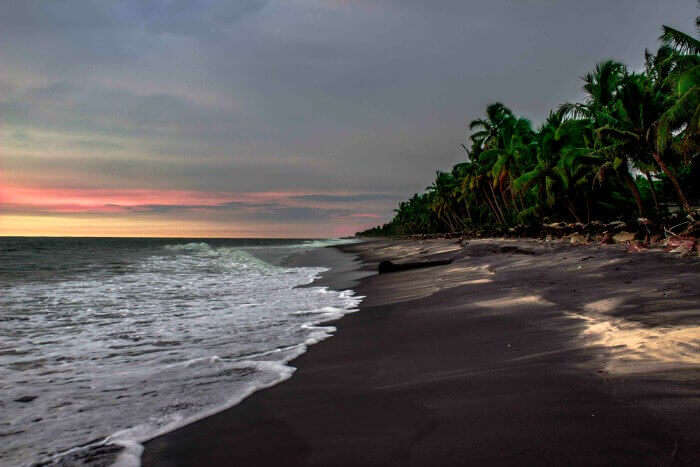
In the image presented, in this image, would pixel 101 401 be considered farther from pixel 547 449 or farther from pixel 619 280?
pixel 619 280

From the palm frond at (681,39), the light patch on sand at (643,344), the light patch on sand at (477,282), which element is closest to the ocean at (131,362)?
the light patch on sand at (477,282)

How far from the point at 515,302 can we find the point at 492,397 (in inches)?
160

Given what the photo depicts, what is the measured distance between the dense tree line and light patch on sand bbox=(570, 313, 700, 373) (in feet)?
43.2

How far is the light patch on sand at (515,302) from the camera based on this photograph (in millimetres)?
6444

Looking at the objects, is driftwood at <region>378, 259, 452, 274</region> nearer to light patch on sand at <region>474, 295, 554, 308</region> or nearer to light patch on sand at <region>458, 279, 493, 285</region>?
light patch on sand at <region>458, 279, 493, 285</region>

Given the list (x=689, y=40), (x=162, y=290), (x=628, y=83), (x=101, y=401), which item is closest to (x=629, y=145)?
(x=628, y=83)

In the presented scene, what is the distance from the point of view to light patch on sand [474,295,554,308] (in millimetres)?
6444

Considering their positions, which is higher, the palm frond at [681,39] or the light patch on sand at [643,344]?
the palm frond at [681,39]

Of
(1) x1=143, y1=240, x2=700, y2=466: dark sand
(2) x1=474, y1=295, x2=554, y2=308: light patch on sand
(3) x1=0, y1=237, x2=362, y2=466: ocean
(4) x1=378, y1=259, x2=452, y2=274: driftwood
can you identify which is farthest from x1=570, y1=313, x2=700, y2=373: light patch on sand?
(4) x1=378, y1=259, x2=452, y2=274: driftwood

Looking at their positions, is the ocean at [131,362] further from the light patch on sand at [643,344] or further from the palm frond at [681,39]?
the palm frond at [681,39]

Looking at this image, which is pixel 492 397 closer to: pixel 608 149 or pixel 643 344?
pixel 643 344

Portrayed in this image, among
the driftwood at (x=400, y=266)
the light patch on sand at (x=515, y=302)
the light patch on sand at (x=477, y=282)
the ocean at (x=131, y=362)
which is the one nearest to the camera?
the ocean at (x=131, y=362)

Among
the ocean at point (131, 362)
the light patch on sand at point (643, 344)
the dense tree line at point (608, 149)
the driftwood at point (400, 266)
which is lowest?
the ocean at point (131, 362)

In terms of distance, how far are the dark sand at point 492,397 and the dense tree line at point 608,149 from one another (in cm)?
1310
